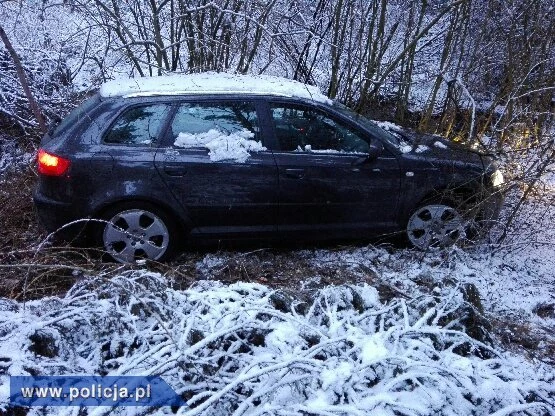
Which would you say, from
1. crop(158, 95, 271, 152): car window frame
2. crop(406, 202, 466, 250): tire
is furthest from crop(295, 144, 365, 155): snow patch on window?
crop(406, 202, 466, 250): tire

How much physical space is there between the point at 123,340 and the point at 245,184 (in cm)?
194

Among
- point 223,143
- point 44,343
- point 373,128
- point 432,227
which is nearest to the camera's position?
point 44,343

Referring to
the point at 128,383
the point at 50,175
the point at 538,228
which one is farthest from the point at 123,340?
the point at 538,228

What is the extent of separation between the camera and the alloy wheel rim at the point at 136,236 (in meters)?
4.04

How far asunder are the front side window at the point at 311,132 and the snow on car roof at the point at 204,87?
0.17m

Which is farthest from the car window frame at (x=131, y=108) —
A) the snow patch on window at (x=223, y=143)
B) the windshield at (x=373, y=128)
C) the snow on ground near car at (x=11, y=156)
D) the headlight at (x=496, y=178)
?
the headlight at (x=496, y=178)

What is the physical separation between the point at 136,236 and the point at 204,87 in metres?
1.45

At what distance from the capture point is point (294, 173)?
4.18 m

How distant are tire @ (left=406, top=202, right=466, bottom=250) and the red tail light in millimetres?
3194

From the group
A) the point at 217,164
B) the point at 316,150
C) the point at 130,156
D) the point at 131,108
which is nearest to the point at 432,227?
the point at 316,150

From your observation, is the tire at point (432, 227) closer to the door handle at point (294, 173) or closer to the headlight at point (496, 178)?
the headlight at point (496, 178)

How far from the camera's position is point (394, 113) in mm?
8188

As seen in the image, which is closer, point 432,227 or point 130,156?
point 130,156

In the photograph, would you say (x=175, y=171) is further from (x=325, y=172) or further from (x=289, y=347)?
(x=289, y=347)
